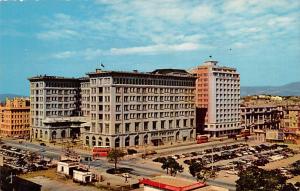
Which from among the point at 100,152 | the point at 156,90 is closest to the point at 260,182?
the point at 100,152

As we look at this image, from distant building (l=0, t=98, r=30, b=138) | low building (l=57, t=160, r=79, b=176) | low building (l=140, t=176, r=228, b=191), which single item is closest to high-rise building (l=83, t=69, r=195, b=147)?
low building (l=57, t=160, r=79, b=176)

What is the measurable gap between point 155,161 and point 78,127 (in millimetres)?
53924

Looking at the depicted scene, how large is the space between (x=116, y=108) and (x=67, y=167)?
117 ft

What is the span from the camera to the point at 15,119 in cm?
15500

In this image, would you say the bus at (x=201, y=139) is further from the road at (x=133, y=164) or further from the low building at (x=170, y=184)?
the low building at (x=170, y=184)

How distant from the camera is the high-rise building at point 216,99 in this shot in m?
148

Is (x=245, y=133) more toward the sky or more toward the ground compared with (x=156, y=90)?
more toward the ground

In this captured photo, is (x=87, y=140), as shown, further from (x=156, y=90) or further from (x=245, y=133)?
(x=245, y=133)

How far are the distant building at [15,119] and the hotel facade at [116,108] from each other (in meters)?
10.6

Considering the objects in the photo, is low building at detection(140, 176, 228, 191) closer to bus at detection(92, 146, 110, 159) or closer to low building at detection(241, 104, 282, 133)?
bus at detection(92, 146, 110, 159)

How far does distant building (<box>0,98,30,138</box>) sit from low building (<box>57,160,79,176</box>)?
73.0m

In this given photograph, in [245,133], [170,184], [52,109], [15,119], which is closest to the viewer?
[170,184]

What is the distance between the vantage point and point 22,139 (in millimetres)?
146875

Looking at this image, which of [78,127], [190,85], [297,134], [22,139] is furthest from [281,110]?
[22,139]
